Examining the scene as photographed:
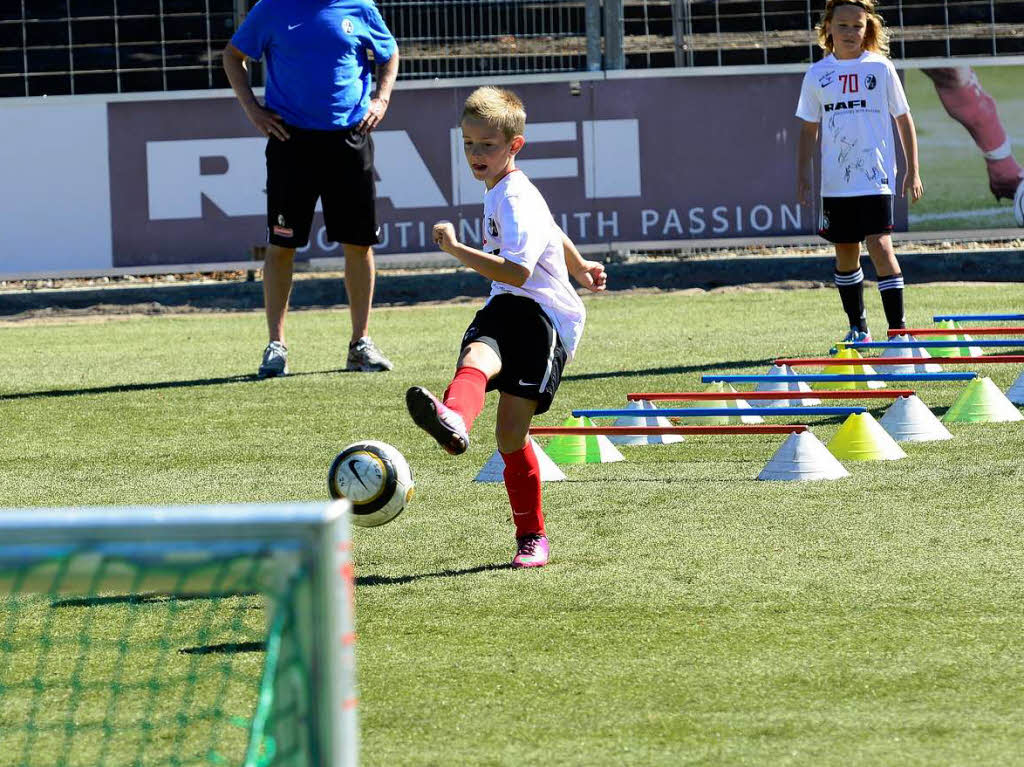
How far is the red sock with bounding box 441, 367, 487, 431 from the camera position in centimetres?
495

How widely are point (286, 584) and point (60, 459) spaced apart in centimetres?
499

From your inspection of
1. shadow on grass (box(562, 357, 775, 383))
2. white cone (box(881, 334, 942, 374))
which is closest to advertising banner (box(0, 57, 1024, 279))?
white cone (box(881, 334, 942, 374))

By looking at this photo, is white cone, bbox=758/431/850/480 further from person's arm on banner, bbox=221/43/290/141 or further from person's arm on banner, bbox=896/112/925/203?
person's arm on banner, bbox=221/43/290/141

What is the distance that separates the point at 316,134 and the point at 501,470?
12.3 ft

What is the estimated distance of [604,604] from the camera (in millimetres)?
4434

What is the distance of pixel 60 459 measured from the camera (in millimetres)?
7098

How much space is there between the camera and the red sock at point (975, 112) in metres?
14.4

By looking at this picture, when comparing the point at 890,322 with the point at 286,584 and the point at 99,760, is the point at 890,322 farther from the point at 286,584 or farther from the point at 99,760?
the point at 286,584

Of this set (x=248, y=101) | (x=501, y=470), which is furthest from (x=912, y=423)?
(x=248, y=101)

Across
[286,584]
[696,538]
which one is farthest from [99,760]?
[696,538]

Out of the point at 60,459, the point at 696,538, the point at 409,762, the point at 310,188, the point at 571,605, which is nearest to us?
the point at 409,762

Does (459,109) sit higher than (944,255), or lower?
higher

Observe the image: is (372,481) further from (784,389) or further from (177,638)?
(784,389)

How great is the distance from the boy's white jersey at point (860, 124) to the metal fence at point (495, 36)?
4.77m
